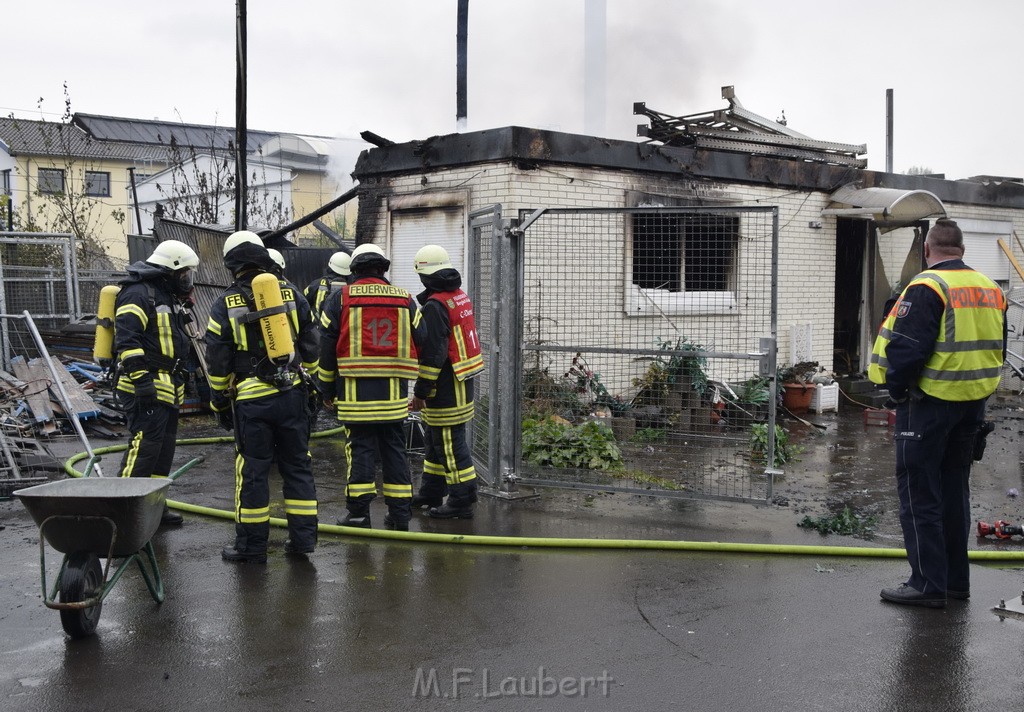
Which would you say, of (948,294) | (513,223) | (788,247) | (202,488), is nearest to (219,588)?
(202,488)

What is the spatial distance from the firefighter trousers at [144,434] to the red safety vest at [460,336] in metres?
2.03

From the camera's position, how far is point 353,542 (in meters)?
6.09

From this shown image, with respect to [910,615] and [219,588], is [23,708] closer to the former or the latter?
[219,588]

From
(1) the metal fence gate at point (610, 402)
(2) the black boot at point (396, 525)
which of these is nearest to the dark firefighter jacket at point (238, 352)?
(2) the black boot at point (396, 525)

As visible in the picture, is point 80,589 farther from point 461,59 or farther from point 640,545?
point 461,59

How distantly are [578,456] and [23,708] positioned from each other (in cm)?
496

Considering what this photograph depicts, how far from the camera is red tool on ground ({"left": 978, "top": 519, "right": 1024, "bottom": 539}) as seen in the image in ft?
20.5

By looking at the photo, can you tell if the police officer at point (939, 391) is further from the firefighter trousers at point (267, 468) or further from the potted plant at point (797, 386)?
the potted plant at point (797, 386)

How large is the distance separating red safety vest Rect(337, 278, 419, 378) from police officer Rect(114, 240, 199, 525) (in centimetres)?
123

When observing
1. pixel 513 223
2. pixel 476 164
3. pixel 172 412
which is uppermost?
pixel 476 164

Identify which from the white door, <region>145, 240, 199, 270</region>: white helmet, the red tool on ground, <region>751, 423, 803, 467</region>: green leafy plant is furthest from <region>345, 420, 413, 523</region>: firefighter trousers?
the white door

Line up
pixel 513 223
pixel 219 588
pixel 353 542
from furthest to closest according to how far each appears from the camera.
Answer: pixel 513 223 → pixel 353 542 → pixel 219 588

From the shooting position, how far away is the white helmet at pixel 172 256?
6270 millimetres

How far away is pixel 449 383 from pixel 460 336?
0.36 metres
